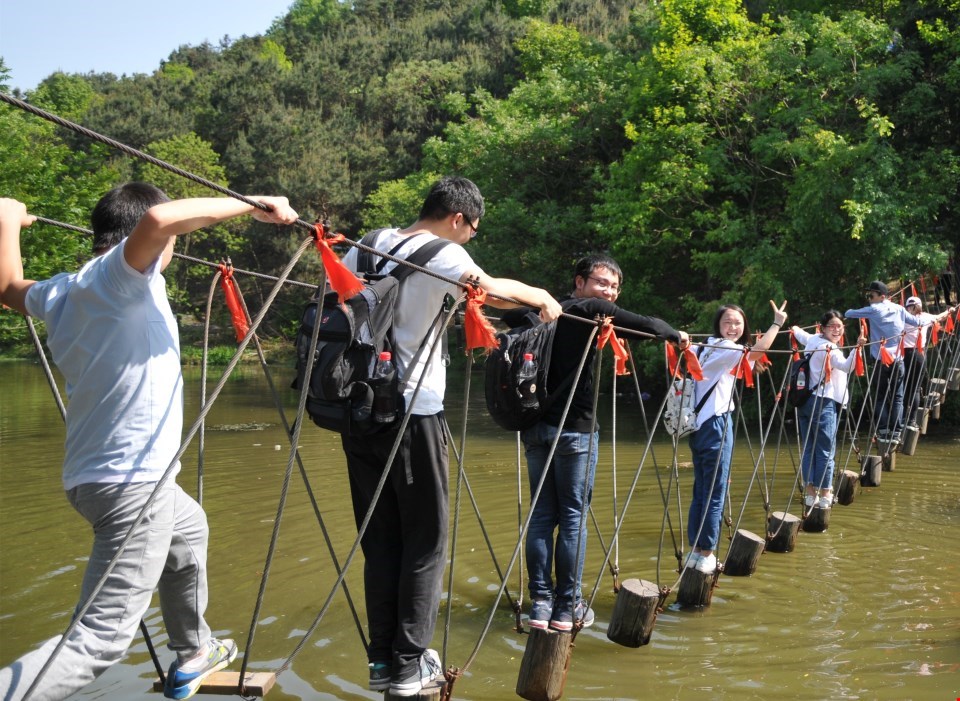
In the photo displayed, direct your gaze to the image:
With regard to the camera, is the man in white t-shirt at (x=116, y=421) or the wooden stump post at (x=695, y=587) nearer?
the man in white t-shirt at (x=116, y=421)

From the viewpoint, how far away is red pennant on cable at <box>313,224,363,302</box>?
2.41 m

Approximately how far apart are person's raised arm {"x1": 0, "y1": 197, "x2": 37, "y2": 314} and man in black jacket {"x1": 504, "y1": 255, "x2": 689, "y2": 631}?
73.0 inches

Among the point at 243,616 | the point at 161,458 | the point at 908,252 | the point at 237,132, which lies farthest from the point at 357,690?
the point at 237,132

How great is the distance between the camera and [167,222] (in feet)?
6.56

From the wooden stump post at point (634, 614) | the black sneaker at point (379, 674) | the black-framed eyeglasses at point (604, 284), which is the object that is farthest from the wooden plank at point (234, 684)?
the black-framed eyeglasses at point (604, 284)

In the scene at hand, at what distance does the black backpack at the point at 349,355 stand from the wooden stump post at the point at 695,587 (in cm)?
232

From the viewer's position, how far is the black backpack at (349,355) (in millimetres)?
2553

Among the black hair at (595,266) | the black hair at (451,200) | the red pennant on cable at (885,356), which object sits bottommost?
the red pennant on cable at (885,356)

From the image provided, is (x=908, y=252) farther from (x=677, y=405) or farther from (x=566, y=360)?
(x=566, y=360)

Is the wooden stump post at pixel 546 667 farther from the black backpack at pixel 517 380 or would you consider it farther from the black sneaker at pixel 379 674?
the black backpack at pixel 517 380

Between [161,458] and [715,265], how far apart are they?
39.2 feet

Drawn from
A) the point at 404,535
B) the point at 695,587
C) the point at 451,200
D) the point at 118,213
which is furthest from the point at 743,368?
the point at 118,213

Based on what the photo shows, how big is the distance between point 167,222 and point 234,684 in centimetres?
120

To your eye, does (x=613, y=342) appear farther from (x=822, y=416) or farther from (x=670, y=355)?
(x=822, y=416)
